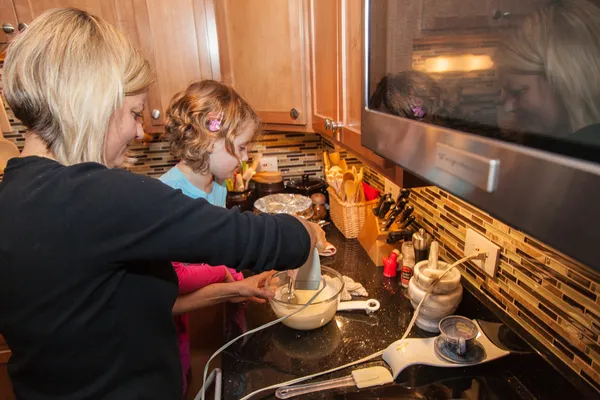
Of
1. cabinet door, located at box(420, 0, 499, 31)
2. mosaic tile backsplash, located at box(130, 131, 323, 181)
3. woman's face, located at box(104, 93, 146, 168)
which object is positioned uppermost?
cabinet door, located at box(420, 0, 499, 31)

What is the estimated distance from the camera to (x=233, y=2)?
1442 mm

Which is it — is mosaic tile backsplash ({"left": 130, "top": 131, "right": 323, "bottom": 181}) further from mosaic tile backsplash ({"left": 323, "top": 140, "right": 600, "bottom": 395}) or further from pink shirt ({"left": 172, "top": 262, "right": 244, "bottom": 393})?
mosaic tile backsplash ({"left": 323, "top": 140, "right": 600, "bottom": 395})

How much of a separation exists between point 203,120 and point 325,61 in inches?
16.7

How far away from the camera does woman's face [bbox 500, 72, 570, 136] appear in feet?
0.95

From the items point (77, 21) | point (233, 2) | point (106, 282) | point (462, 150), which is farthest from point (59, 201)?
point (233, 2)

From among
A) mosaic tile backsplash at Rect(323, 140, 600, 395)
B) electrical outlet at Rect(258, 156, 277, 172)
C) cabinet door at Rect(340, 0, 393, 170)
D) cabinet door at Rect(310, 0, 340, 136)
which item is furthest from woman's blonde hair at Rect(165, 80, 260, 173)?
electrical outlet at Rect(258, 156, 277, 172)

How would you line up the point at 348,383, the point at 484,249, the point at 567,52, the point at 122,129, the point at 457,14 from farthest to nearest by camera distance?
1. the point at 484,249
2. the point at 348,383
3. the point at 122,129
4. the point at 457,14
5. the point at 567,52

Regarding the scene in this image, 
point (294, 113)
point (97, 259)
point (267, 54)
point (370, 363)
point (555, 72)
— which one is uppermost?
point (267, 54)

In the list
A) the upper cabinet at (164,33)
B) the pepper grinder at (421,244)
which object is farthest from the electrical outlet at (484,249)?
the upper cabinet at (164,33)

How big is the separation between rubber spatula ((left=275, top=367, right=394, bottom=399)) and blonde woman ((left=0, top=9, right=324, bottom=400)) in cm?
27

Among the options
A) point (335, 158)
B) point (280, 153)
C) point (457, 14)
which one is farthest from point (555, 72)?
point (280, 153)

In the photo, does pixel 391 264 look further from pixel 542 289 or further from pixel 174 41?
pixel 174 41

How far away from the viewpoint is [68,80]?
0.55 m

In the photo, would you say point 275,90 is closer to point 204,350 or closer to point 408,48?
point 408,48
